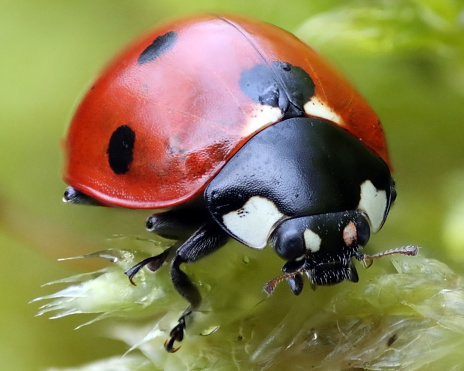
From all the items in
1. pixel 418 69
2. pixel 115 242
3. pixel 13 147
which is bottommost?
pixel 13 147

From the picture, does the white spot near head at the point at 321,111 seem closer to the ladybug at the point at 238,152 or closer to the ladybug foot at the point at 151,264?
the ladybug at the point at 238,152

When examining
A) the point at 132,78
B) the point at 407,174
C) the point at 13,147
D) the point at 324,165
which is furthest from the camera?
the point at 13,147

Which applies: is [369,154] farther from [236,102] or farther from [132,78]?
[132,78]

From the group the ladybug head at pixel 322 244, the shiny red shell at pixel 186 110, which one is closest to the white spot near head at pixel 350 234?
the ladybug head at pixel 322 244

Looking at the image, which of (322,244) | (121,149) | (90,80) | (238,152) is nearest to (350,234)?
(322,244)

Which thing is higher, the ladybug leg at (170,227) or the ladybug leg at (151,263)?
the ladybug leg at (170,227)

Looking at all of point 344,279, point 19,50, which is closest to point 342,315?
point 344,279

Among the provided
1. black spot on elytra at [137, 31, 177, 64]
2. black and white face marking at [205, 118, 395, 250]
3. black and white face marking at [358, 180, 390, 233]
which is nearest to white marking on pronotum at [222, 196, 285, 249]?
black and white face marking at [205, 118, 395, 250]
